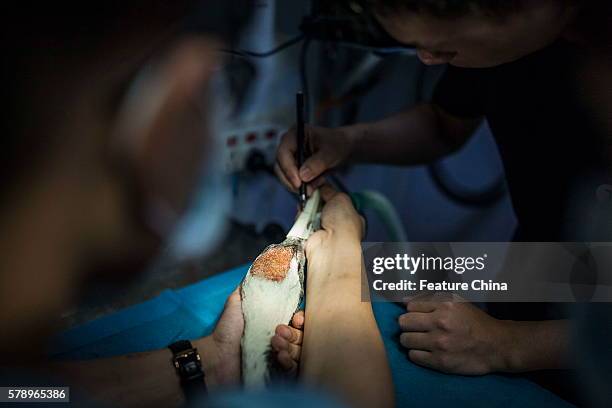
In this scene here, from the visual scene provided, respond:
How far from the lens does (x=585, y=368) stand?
0.76 meters

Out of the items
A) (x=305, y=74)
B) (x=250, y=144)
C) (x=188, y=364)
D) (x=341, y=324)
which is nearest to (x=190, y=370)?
(x=188, y=364)

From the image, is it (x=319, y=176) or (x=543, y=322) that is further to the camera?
(x=319, y=176)

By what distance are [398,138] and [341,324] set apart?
0.65m

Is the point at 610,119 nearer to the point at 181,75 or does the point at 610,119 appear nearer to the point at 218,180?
the point at 181,75

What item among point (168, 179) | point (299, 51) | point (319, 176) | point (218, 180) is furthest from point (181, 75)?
point (218, 180)

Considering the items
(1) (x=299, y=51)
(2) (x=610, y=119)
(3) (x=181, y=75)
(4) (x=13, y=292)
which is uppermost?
(1) (x=299, y=51)

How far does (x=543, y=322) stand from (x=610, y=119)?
0.34 metres

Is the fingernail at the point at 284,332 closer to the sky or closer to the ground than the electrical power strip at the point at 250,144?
closer to the ground

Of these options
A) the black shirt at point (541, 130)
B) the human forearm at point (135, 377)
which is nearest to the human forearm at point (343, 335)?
the human forearm at point (135, 377)

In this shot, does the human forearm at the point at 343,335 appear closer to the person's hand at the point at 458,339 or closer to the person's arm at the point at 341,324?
the person's arm at the point at 341,324

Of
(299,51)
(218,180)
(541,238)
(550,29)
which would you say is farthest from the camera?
(218,180)

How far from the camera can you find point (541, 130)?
2.89 ft

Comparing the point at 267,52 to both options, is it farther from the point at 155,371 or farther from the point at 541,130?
the point at 155,371

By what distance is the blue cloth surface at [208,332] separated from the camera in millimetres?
797
